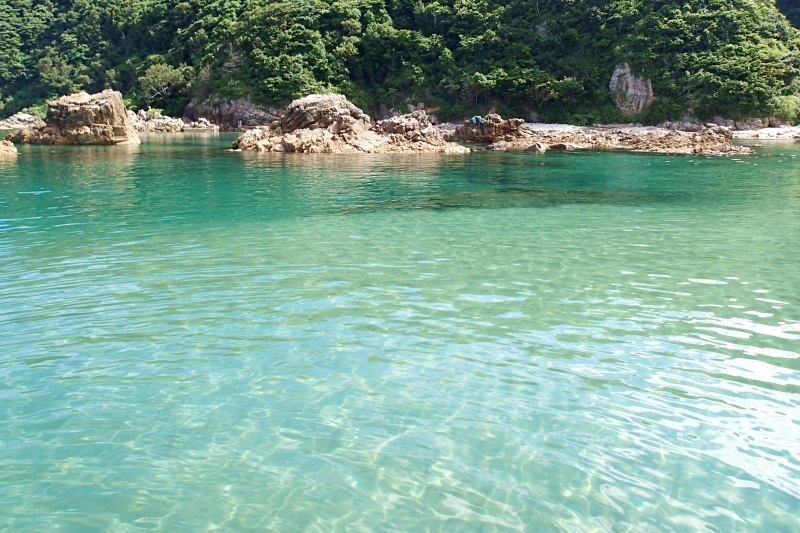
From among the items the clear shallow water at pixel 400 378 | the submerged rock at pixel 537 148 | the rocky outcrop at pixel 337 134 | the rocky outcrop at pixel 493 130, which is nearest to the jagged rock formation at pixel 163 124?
the rocky outcrop at pixel 337 134

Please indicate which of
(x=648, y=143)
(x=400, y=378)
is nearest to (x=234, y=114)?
(x=648, y=143)

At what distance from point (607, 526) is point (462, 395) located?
1885 mm

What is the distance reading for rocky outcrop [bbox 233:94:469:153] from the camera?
36.9 meters

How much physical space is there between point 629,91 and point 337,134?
39328mm

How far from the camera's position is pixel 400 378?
5.91 metres

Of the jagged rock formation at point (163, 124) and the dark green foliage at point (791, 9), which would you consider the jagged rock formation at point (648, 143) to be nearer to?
the jagged rock formation at point (163, 124)

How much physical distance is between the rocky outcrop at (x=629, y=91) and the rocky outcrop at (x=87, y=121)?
4711 centimetres

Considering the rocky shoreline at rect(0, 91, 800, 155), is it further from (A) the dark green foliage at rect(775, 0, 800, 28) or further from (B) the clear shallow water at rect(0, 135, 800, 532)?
(A) the dark green foliage at rect(775, 0, 800, 28)

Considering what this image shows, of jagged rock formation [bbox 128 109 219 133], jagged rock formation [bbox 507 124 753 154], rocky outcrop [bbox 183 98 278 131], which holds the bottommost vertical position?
jagged rock formation [bbox 507 124 753 154]

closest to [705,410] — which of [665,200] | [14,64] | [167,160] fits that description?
[665,200]

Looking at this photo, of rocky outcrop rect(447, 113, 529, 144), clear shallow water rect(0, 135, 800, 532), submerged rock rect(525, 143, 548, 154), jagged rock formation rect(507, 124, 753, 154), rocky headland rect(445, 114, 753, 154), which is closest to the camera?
clear shallow water rect(0, 135, 800, 532)

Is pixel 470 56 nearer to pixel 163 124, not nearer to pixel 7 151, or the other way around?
pixel 163 124

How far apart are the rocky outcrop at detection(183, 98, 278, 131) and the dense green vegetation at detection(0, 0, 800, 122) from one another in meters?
1.05

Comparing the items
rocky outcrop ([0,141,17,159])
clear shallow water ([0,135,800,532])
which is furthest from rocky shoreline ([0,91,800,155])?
clear shallow water ([0,135,800,532])
